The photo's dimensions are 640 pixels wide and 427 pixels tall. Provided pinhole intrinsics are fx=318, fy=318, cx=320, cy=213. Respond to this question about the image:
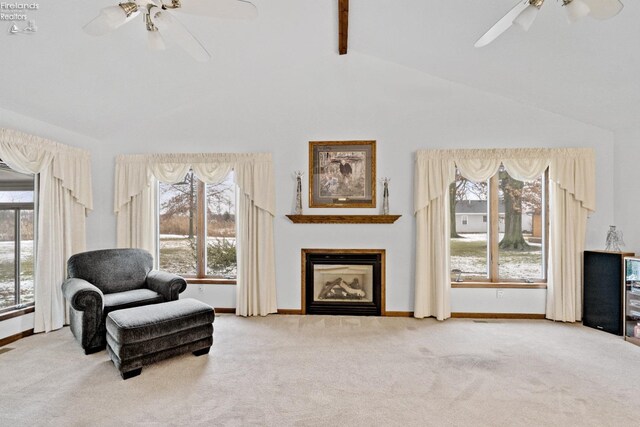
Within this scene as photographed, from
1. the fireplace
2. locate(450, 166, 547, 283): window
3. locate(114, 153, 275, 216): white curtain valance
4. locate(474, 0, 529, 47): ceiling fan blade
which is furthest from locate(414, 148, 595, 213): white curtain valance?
locate(114, 153, 275, 216): white curtain valance

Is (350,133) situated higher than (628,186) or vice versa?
(350,133)

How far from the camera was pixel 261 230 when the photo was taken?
449 centimetres

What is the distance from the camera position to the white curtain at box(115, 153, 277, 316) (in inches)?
176

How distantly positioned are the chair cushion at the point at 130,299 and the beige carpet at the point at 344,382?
0.47 metres

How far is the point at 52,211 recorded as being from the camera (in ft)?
12.7

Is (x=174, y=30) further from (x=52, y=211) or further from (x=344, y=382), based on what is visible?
(x=52, y=211)

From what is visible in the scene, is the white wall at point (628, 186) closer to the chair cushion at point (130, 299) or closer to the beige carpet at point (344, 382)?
the beige carpet at point (344, 382)

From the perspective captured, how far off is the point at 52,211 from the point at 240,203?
7.30 feet

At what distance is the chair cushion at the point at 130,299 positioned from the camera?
10.8 feet

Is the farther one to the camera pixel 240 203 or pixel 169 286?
pixel 240 203

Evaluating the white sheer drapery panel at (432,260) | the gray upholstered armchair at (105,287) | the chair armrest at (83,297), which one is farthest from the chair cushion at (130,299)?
the white sheer drapery panel at (432,260)

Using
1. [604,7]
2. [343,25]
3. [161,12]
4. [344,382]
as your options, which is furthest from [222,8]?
[344,382]

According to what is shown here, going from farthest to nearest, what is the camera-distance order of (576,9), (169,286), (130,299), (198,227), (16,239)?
(198,227) < (16,239) < (169,286) < (130,299) < (576,9)

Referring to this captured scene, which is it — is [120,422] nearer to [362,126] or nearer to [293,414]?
[293,414]
